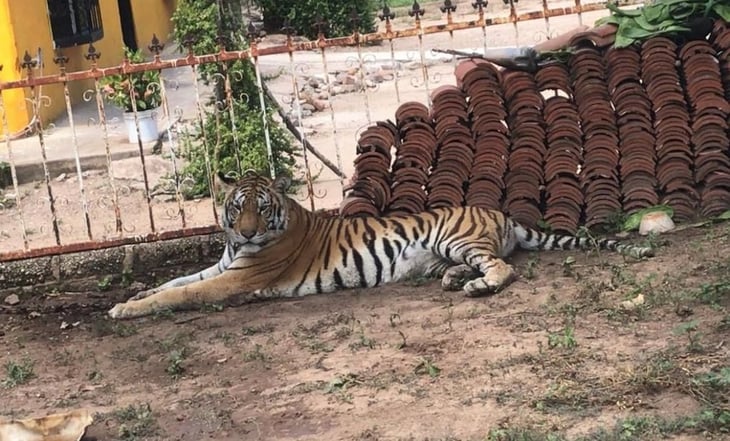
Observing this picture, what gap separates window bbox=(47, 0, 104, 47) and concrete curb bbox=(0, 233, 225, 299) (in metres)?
6.68

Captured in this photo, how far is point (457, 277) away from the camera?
6.71 metres

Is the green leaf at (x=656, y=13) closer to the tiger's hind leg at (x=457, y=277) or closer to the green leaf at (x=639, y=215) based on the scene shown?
the green leaf at (x=639, y=215)

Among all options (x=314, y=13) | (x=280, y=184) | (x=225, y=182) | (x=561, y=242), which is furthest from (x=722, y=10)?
(x=314, y=13)

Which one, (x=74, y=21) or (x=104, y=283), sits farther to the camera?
(x=74, y=21)

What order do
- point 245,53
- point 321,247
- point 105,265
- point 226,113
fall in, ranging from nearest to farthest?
point 321,247 < point 245,53 < point 105,265 < point 226,113

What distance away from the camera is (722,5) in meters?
7.48


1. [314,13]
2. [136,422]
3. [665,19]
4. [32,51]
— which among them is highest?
[314,13]

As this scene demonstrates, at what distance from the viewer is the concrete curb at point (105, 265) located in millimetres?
7875

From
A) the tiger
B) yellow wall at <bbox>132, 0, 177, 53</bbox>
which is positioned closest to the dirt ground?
the tiger

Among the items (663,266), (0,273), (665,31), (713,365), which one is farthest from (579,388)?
(0,273)

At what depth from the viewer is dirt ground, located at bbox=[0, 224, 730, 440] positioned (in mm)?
4551

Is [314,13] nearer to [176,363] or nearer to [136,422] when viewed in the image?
[176,363]

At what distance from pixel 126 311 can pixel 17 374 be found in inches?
41.7

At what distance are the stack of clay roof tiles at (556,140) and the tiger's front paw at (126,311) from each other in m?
1.62
